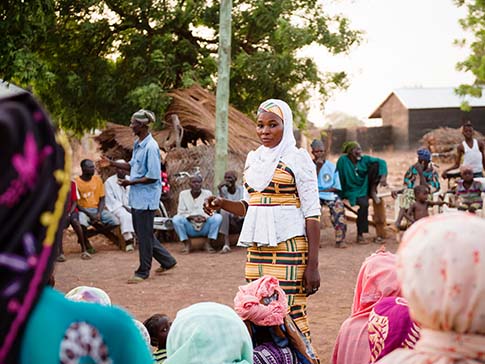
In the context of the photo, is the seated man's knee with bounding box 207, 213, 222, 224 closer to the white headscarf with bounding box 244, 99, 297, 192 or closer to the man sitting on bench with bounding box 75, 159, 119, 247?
the man sitting on bench with bounding box 75, 159, 119, 247

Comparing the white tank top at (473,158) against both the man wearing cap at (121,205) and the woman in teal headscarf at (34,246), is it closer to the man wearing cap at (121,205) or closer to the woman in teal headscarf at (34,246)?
the man wearing cap at (121,205)

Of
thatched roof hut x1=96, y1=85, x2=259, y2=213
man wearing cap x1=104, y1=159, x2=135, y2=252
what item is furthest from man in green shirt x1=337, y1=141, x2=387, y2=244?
man wearing cap x1=104, y1=159, x2=135, y2=252

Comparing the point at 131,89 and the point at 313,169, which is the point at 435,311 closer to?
the point at 313,169

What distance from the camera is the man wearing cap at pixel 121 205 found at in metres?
11.5

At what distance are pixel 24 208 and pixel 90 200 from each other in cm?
1029

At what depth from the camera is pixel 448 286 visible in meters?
1.50

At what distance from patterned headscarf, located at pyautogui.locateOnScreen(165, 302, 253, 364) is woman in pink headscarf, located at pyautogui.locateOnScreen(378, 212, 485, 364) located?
1091mm

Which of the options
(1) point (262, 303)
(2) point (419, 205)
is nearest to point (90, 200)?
(2) point (419, 205)

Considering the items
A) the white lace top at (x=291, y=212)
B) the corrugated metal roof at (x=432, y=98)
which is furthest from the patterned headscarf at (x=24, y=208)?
the corrugated metal roof at (x=432, y=98)

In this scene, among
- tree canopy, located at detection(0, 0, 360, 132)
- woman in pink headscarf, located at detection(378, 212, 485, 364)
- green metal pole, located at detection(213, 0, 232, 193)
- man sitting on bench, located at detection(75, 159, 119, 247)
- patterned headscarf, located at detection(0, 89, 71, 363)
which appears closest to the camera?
patterned headscarf, located at detection(0, 89, 71, 363)

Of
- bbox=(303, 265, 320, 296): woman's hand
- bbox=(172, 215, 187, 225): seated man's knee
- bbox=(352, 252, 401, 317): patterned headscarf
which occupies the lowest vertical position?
bbox=(172, 215, 187, 225): seated man's knee

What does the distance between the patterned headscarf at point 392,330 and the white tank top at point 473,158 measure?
404 inches

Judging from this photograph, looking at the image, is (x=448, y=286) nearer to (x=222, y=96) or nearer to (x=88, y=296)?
(x=88, y=296)

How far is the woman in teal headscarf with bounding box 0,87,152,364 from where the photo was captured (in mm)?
1185
